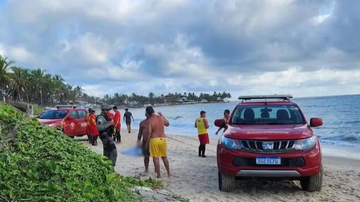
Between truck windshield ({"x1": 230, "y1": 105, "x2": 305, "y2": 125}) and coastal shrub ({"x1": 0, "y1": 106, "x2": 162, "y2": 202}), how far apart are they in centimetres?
369

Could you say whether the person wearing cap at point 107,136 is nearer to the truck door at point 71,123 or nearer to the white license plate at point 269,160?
the white license plate at point 269,160

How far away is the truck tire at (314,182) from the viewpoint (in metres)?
6.56

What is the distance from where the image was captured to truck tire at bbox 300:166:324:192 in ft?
21.5

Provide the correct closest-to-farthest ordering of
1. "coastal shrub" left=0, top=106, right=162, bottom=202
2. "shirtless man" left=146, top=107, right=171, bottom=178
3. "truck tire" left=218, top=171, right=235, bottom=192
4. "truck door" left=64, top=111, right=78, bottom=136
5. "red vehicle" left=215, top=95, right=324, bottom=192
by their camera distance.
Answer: "coastal shrub" left=0, top=106, right=162, bottom=202 → "red vehicle" left=215, top=95, right=324, bottom=192 → "truck tire" left=218, top=171, right=235, bottom=192 → "shirtless man" left=146, top=107, right=171, bottom=178 → "truck door" left=64, top=111, right=78, bottom=136

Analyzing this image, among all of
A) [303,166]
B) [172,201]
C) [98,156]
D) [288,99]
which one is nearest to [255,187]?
[303,166]

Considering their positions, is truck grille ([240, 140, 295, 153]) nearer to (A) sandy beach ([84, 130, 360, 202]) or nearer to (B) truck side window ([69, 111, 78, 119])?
(A) sandy beach ([84, 130, 360, 202])

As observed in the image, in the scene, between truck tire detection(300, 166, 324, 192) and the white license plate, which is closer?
the white license plate

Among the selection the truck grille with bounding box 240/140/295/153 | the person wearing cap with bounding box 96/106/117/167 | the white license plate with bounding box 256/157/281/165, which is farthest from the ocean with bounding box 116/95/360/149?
the person wearing cap with bounding box 96/106/117/167

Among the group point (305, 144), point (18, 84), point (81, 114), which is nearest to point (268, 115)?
point (305, 144)

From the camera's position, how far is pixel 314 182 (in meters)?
6.60

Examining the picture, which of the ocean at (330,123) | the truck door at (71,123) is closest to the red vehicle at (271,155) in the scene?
the ocean at (330,123)

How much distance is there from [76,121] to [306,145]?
12780 mm

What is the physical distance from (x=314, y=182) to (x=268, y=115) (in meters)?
1.63

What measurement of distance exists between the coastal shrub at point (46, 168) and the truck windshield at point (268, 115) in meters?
3.69
